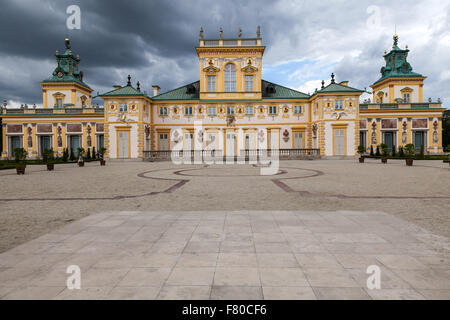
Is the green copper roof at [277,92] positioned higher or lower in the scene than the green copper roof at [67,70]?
lower

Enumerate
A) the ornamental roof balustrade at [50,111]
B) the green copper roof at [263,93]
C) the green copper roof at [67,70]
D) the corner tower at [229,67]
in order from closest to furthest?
the corner tower at [229,67] < the green copper roof at [263,93] < the ornamental roof balustrade at [50,111] < the green copper roof at [67,70]

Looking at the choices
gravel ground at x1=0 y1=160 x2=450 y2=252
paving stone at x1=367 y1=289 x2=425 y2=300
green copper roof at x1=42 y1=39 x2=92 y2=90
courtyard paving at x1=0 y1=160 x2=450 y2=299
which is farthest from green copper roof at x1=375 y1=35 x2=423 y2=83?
green copper roof at x1=42 y1=39 x2=92 y2=90

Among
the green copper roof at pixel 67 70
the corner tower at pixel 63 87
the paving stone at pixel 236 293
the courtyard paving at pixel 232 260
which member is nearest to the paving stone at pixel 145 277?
the courtyard paving at pixel 232 260

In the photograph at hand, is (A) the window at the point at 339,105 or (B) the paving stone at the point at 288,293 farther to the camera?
(A) the window at the point at 339,105

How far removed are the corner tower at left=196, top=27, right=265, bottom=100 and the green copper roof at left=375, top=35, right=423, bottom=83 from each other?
85.4ft

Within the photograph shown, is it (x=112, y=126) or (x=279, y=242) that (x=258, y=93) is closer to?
(x=112, y=126)

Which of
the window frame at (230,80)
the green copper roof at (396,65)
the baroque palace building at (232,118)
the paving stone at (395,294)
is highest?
the green copper roof at (396,65)

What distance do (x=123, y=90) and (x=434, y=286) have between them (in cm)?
3928

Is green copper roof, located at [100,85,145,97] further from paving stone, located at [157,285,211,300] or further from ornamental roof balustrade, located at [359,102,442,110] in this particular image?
paving stone, located at [157,285,211,300]

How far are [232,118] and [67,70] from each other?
113ft

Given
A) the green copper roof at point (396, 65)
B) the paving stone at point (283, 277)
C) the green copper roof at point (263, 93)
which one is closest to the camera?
the paving stone at point (283, 277)

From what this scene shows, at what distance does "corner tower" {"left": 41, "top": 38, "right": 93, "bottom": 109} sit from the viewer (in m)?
48.7

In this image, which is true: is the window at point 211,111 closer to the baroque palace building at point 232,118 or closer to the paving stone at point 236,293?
the baroque palace building at point 232,118

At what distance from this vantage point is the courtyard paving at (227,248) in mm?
3125
